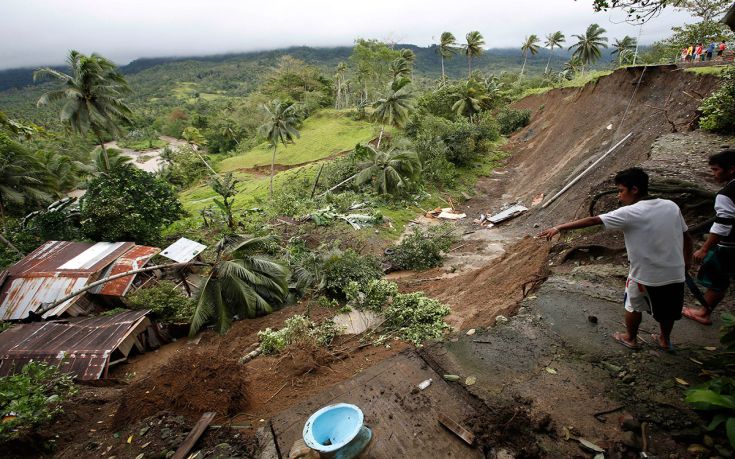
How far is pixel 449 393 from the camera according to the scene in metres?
4.21

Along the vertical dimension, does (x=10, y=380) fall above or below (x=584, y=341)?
below

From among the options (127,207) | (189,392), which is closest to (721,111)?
(189,392)

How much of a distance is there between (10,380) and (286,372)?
4.43 metres

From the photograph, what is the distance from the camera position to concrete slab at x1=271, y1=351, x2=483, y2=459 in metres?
3.61

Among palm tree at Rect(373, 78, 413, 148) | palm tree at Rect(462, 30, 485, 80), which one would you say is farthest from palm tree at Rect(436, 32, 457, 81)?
palm tree at Rect(373, 78, 413, 148)

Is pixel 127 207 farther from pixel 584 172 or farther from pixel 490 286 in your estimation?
pixel 584 172

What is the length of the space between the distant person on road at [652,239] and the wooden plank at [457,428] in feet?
7.56

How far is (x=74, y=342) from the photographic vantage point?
9.30 m

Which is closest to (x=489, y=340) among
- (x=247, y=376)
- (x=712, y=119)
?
(x=247, y=376)

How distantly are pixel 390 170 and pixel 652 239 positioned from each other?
59.0 feet

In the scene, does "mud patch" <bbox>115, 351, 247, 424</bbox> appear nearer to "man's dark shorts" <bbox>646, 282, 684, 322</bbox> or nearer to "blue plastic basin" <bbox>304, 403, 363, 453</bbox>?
"blue plastic basin" <bbox>304, 403, 363, 453</bbox>

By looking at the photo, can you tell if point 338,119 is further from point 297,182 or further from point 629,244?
point 629,244

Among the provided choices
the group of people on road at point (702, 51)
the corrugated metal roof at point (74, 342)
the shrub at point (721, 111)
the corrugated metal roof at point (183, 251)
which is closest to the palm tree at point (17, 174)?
the corrugated metal roof at point (74, 342)

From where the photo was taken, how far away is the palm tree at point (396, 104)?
26.1 metres
